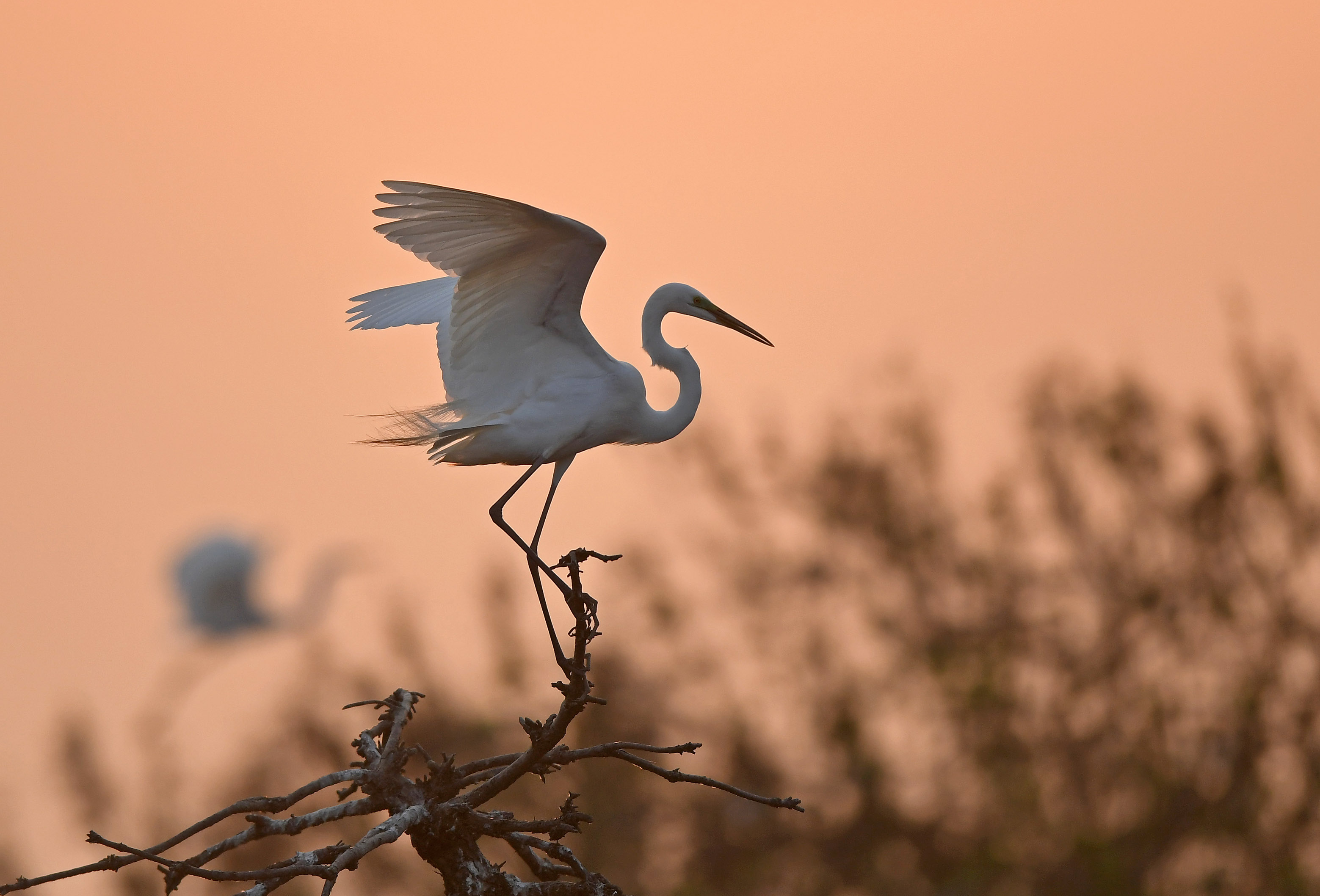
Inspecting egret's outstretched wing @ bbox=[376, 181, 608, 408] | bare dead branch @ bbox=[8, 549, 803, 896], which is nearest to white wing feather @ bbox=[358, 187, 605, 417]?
egret's outstretched wing @ bbox=[376, 181, 608, 408]

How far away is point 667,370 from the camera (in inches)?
210

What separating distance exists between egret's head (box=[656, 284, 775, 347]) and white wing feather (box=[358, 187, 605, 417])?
41cm

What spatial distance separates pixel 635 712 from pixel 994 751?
3484 millimetres

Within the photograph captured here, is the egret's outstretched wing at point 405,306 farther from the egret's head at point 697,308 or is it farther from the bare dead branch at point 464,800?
the bare dead branch at point 464,800

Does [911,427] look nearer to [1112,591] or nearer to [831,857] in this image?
[1112,591]

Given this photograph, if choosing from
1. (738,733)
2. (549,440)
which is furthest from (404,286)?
(738,733)

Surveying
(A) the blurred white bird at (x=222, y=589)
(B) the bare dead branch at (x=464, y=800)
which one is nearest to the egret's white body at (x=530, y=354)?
(B) the bare dead branch at (x=464, y=800)

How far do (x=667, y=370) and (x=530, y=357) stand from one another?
574 millimetres

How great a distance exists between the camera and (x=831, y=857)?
14281 mm

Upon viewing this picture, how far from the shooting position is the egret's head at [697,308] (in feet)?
17.5

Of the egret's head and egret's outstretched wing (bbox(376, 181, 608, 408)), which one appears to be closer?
egret's outstretched wing (bbox(376, 181, 608, 408))

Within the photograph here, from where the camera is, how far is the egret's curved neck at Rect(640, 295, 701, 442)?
516cm

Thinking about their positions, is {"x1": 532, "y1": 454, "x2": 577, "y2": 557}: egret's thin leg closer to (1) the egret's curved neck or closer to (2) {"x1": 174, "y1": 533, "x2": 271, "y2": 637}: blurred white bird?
(1) the egret's curved neck

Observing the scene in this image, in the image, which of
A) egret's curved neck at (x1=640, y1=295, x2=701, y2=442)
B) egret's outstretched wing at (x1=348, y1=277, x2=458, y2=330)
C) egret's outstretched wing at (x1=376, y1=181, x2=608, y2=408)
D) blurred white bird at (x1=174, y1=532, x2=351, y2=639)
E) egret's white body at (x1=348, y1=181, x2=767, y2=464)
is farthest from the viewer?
blurred white bird at (x1=174, y1=532, x2=351, y2=639)
